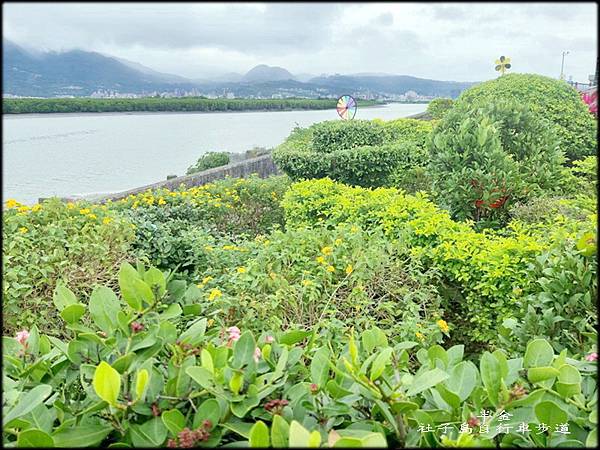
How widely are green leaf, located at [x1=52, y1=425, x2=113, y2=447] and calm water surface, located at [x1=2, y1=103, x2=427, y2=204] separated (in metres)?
1.42

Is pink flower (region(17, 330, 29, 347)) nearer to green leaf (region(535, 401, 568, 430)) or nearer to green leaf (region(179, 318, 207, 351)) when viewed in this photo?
green leaf (region(179, 318, 207, 351))

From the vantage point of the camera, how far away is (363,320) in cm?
225

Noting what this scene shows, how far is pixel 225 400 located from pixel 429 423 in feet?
1.18

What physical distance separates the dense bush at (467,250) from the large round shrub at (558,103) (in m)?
3.40

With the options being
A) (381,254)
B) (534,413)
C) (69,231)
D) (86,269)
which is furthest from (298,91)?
(69,231)

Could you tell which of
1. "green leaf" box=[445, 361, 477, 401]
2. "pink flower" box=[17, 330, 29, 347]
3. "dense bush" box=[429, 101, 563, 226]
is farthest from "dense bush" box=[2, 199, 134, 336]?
"dense bush" box=[429, 101, 563, 226]

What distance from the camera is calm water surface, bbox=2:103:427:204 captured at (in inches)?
123

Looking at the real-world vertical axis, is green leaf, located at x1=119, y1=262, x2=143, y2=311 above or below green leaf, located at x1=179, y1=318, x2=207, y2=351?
above

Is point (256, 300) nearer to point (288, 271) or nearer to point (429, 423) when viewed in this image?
point (288, 271)

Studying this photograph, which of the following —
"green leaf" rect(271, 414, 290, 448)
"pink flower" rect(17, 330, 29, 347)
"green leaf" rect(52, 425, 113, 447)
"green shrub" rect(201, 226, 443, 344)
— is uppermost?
"green leaf" rect(271, 414, 290, 448)

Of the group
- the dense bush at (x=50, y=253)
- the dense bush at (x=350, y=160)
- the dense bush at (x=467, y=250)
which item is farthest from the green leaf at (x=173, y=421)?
the dense bush at (x=350, y=160)

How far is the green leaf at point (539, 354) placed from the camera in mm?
1089

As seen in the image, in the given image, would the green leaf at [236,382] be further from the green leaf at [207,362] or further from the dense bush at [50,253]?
the dense bush at [50,253]

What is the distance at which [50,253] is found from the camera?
270 cm
